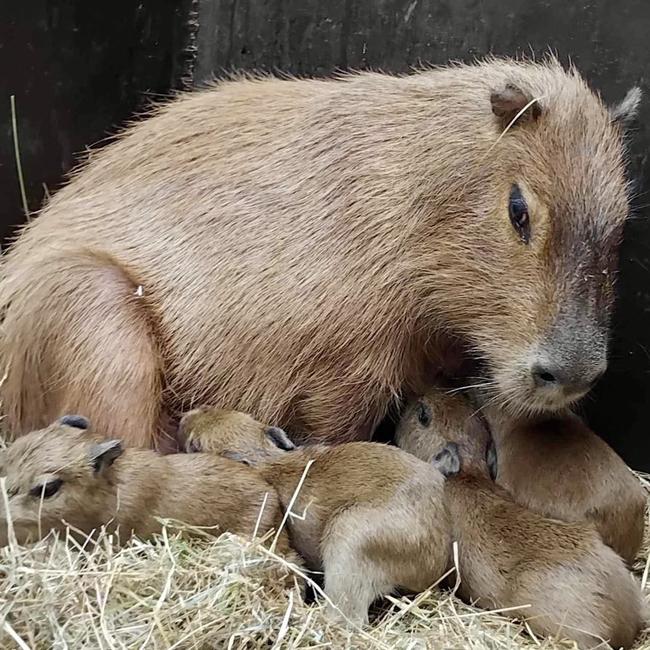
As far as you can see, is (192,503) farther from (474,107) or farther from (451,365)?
(474,107)

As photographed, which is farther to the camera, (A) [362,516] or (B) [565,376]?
(B) [565,376]

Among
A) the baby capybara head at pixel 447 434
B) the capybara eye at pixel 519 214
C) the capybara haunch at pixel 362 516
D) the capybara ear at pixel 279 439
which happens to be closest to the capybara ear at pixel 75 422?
the capybara haunch at pixel 362 516

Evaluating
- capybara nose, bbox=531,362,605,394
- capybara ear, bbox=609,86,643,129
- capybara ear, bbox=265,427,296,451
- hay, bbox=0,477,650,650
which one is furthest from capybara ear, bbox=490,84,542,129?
hay, bbox=0,477,650,650

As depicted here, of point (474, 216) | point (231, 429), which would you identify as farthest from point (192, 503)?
point (474, 216)

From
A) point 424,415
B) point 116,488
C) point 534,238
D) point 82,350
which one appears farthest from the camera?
point 424,415

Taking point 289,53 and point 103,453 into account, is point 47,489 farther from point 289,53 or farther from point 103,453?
point 289,53

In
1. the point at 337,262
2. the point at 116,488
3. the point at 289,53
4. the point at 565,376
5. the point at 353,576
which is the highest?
the point at 289,53

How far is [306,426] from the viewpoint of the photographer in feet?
11.7

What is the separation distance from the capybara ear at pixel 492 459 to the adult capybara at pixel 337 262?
0.25 m

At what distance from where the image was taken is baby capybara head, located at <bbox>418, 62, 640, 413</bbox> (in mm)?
3135

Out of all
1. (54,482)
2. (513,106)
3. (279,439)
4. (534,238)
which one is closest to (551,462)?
(534,238)

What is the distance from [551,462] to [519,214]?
29.8 inches

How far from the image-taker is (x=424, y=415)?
11.4 feet

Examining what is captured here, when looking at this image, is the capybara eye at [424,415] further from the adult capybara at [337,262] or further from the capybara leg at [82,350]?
the capybara leg at [82,350]
